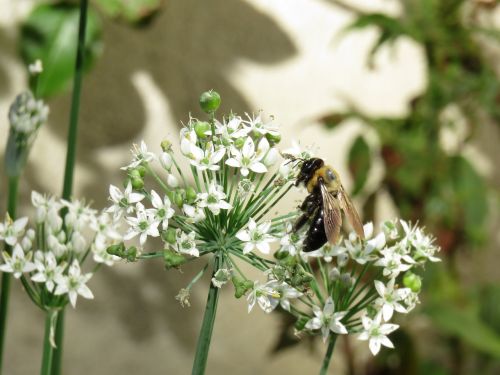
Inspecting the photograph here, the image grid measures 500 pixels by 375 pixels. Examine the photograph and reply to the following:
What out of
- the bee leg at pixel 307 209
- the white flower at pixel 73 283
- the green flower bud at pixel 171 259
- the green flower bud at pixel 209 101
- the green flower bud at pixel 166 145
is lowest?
the white flower at pixel 73 283

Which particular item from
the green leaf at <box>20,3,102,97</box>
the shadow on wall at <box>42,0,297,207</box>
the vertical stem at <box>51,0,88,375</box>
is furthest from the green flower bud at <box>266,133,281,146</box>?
the shadow on wall at <box>42,0,297,207</box>

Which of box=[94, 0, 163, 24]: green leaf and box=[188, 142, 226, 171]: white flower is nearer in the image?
box=[188, 142, 226, 171]: white flower

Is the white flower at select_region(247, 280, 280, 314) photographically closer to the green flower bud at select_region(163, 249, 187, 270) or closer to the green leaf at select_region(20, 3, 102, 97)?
the green flower bud at select_region(163, 249, 187, 270)

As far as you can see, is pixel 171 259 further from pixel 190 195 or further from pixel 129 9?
pixel 129 9

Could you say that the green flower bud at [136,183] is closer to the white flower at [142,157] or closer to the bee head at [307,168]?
the white flower at [142,157]

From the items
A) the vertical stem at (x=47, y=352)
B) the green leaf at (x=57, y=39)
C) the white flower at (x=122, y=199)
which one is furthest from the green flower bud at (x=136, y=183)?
the green leaf at (x=57, y=39)

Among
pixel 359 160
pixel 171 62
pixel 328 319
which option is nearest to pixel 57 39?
pixel 171 62

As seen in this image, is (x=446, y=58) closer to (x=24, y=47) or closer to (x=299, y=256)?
(x=24, y=47)

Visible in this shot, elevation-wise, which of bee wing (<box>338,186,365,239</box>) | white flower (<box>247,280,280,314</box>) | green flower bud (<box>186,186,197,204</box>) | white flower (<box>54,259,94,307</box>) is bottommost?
white flower (<box>54,259,94,307</box>)
